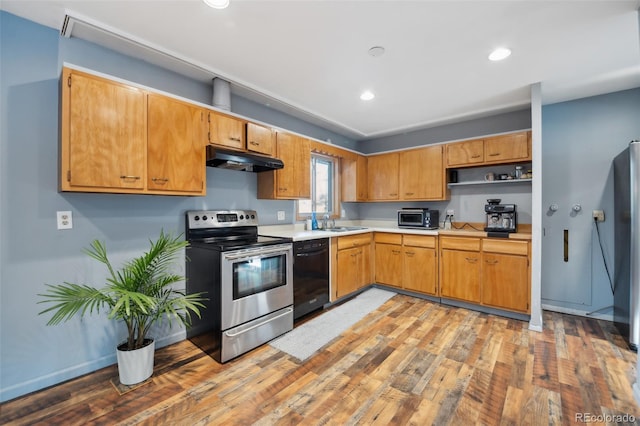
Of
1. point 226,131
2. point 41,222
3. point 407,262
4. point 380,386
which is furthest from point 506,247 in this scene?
point 41,222

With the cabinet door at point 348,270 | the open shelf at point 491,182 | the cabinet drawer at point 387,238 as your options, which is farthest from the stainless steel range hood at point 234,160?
the open shelf at point 491,182

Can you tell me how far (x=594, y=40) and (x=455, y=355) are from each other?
2811 mm

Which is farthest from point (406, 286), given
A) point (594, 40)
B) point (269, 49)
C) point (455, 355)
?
point (269, 49)

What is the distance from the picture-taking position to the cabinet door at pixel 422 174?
392 centimetres

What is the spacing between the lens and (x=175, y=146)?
230 cm

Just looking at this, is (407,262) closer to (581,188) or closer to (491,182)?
(491,182)

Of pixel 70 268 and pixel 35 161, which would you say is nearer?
pixel 35 161

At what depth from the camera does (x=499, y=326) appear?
9.70ft

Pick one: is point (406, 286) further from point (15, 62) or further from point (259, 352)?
point (15, 62)

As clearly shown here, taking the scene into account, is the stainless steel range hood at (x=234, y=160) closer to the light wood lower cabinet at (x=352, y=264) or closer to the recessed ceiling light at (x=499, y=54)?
the light wood lower cabinet at (x=352, y=264)

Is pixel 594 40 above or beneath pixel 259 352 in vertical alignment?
above

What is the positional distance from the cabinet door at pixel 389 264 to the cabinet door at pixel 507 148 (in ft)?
5.62

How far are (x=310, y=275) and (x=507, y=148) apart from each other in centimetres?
292

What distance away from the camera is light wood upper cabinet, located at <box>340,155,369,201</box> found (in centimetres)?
453
